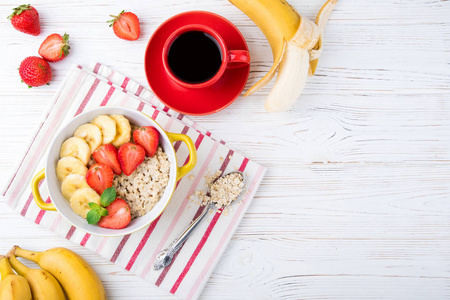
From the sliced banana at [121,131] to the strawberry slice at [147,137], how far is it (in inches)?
0.7

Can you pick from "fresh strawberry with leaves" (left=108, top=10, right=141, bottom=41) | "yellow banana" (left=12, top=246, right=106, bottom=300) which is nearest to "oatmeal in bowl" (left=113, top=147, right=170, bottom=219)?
"yellow banana" (left=12, top=246, right=106, bottom=300)

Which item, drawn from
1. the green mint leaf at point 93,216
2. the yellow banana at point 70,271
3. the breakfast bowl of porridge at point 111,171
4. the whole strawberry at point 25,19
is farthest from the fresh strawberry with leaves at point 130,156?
the whole strawberry at point 25,19

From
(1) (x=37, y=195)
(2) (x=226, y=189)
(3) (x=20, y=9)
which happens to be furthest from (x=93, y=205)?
(3) (x=20, y=9)

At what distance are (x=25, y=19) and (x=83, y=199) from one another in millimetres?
504

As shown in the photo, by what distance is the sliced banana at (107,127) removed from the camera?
83cm

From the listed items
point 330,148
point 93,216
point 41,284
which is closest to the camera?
point 93,216

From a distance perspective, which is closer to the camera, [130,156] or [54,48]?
[130,156]

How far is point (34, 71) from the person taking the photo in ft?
3.10

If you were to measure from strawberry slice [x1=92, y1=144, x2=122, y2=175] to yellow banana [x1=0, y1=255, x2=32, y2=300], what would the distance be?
1.17ft

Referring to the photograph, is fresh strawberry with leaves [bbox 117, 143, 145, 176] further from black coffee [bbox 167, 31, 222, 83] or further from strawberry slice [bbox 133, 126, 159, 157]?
black coffee [bbox 167, 31, 222, 83]

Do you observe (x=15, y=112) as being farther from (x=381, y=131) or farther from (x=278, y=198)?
(x=381, y=131)

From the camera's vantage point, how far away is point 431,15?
1029mm

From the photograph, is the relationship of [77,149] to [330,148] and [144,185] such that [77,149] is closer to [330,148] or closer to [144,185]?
[144,185]

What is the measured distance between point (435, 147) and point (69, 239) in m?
1.05
